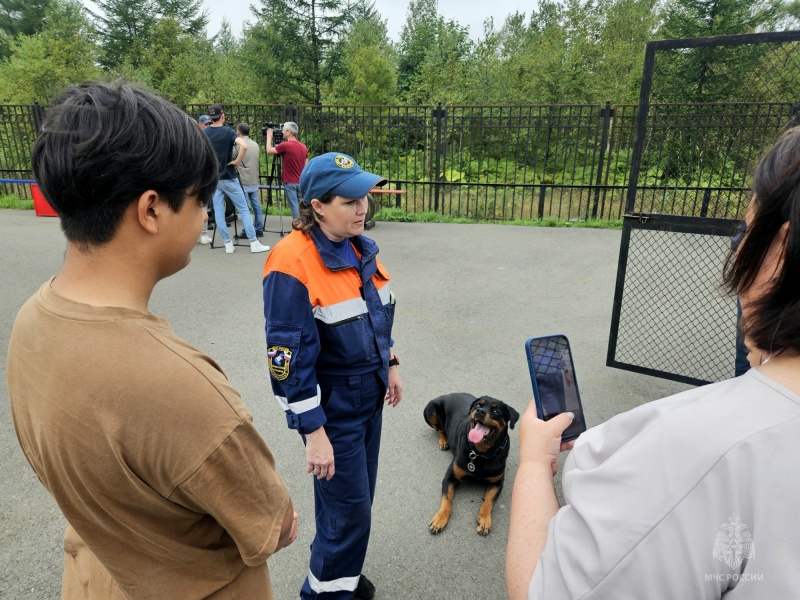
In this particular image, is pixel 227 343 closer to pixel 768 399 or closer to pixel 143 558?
pixel 143 558

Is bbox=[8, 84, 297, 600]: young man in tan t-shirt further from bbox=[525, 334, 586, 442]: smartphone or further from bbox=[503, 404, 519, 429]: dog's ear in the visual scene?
bbox=[503, 404, 519, 429]: dog's ear

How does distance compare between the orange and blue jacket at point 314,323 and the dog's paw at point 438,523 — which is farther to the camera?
the dog's paw at point 438,523

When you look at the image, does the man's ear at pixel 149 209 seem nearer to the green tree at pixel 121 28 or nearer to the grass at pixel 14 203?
the grass at pixel 14 203

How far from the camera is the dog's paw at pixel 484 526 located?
280 cm

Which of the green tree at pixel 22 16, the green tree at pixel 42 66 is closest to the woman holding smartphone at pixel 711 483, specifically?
the green tree at pixel 42 66

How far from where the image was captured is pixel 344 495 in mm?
2072

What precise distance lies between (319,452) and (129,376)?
3.84 feet

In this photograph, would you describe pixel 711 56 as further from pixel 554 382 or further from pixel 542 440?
pixel 542 440

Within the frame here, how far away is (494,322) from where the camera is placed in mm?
5617

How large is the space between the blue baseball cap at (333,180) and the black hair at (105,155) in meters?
1.07

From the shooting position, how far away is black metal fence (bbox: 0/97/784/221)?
10273mm

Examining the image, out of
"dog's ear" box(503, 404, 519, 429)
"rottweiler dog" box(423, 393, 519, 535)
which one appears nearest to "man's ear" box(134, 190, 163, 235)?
"rottweiler dog" box(423, 393, 519, 535)

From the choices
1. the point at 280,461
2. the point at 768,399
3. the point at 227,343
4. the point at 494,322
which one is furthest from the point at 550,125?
the point at 768,399

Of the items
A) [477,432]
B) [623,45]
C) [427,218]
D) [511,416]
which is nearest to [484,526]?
[477,432]
